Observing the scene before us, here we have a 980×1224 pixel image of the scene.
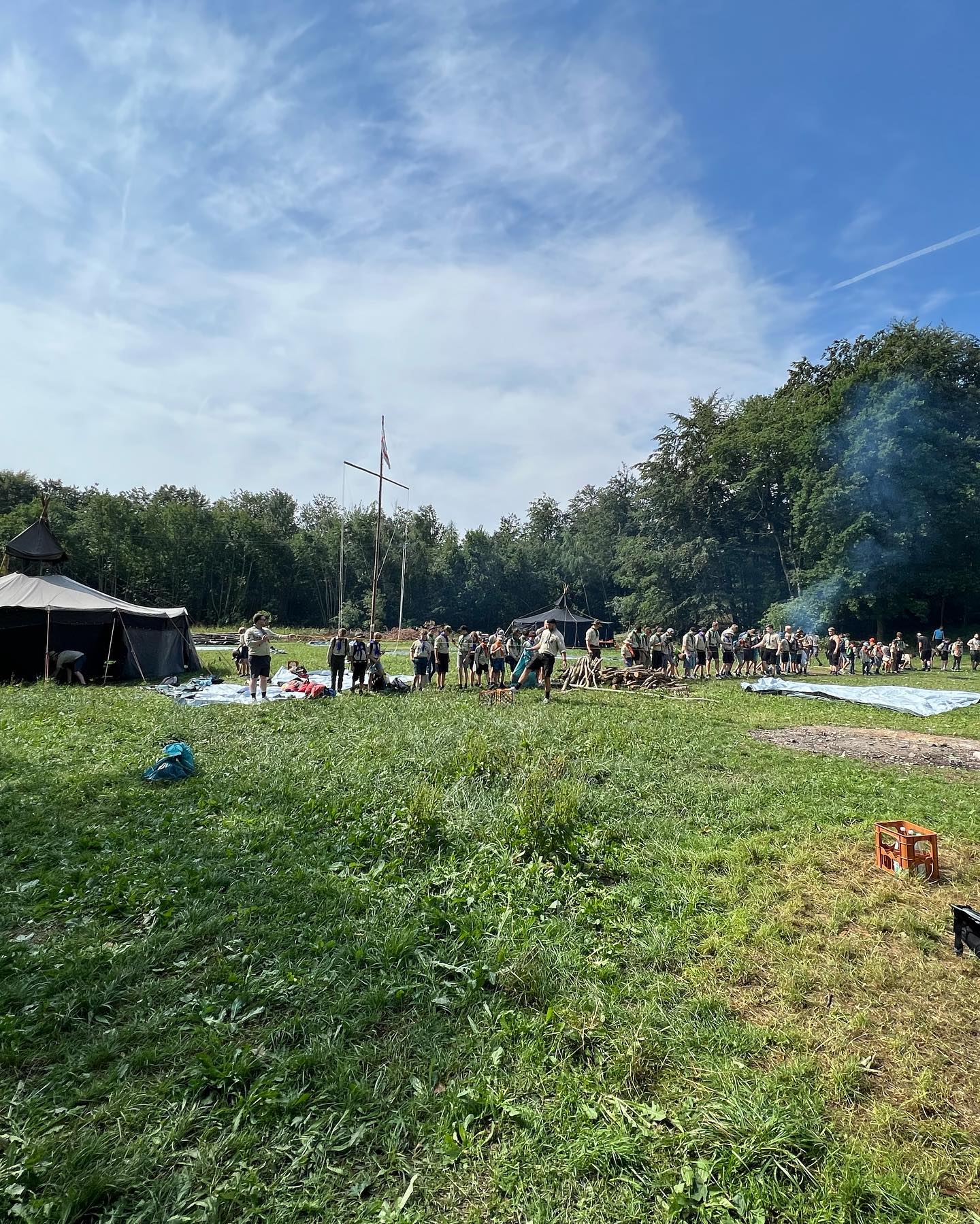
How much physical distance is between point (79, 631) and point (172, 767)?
451 inches

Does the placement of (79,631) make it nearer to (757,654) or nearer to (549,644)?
(549,644)

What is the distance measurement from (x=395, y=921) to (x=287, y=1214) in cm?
182

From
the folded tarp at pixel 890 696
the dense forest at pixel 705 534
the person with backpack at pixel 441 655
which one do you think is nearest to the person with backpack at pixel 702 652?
the folded tarp at pixel 890 696

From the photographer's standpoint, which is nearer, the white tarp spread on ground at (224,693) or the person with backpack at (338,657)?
the white tarp spread on ground at (224,693)

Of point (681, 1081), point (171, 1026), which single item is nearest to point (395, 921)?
point (171, 1026)

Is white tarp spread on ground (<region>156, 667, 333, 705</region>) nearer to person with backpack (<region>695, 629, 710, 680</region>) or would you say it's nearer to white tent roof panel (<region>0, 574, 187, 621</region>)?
white tent roof panel (<region>0, 574, 187, 621</region>)

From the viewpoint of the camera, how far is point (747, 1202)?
81.6 inches

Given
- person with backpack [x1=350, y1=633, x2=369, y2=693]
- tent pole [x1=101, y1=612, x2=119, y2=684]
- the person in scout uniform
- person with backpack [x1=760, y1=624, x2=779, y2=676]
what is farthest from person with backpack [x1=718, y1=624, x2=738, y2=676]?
tent pole [x1=101, y1=612, x2=119, y2=684]

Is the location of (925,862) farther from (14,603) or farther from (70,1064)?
(14,603)

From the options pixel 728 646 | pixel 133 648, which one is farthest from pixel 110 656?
pixel 728 646

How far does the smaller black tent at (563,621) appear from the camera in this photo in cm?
3691

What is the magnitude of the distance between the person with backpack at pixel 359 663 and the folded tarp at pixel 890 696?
10420 millimetres

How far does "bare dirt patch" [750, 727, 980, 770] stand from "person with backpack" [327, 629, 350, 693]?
29.8 ft

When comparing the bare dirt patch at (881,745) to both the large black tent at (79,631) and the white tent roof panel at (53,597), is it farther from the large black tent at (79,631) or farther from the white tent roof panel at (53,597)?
the white tent roof panel at (53,597)
